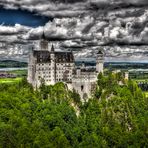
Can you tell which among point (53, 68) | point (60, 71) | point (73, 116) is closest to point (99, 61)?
point (60, 71)

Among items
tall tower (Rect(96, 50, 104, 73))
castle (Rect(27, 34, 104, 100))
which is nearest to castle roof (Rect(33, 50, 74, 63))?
castle (Rect(27, 34, 104, 100))

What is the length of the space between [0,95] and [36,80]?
52.1 feet

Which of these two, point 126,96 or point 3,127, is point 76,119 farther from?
point 3,127

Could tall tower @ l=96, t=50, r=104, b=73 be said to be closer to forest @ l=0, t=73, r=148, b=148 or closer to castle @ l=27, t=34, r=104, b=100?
castle @ l=27, t=34, r=104, b=100

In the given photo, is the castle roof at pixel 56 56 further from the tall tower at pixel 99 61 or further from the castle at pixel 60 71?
the tall tower at pixel 99 61

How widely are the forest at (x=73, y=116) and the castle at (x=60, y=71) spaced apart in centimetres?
271

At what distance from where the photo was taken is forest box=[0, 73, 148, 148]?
86750 mm

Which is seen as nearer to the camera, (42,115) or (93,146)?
(93,146)

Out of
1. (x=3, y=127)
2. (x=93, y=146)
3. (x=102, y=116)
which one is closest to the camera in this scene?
(x=3, y=127)

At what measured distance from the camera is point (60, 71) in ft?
422

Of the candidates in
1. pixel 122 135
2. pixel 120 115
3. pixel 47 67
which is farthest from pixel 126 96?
pixel 47 67

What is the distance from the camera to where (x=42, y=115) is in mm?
108438

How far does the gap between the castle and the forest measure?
2713 mm

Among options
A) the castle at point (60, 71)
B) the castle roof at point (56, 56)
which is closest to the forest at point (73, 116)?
the castle at point (60, 71)
